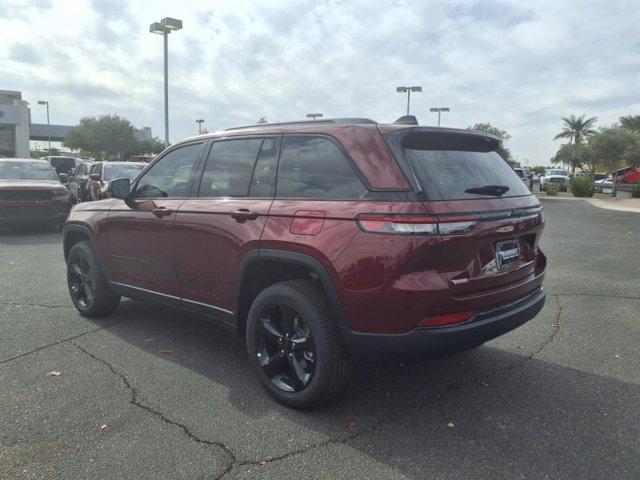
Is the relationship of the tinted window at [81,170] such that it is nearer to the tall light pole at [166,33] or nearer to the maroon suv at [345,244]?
the tall light pole at [166,33]

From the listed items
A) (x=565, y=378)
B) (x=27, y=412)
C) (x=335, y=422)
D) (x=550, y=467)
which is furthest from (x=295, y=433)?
(x=565, y=378)

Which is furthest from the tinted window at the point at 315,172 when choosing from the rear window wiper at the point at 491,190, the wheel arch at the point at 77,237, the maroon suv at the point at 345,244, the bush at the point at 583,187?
the bush at the point at 583,187

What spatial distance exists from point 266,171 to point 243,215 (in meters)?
0.35

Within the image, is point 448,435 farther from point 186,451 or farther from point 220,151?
point 220,151

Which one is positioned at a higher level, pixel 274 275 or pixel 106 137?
pixel 106 137

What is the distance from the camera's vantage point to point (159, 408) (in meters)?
3.35

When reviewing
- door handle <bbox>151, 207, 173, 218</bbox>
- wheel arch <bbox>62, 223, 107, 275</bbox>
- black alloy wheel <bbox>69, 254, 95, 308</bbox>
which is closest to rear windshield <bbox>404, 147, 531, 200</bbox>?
door handle <bbox>151, 207, 173, 218</bbox>

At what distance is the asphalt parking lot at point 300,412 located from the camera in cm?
275

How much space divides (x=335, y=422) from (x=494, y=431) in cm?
93

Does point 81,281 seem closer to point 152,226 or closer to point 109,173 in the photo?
point 152,226

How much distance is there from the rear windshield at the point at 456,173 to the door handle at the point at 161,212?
6.75ft

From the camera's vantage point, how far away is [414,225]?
2812 mm

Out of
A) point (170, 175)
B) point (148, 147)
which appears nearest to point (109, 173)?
point (170, 175)

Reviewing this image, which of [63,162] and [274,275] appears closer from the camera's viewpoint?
[274,275]
